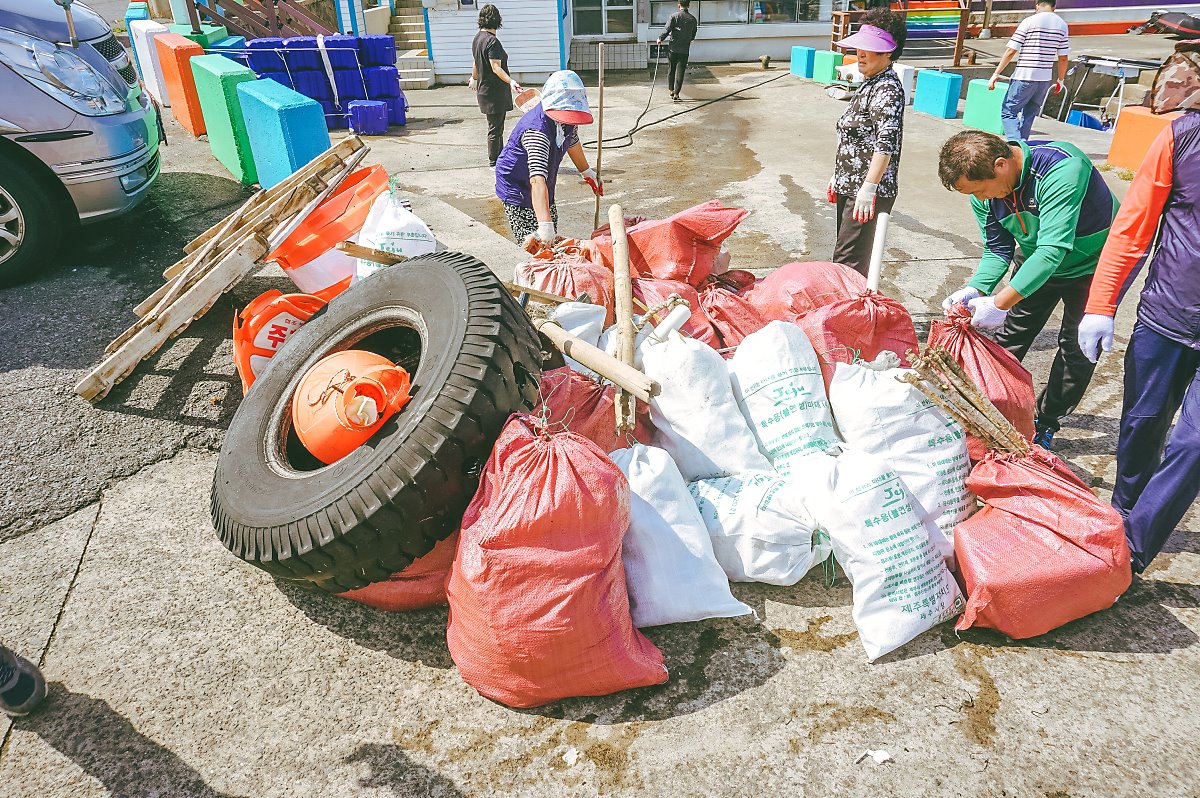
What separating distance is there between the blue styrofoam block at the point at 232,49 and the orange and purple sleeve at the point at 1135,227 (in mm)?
11360

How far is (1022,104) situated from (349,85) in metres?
9.22

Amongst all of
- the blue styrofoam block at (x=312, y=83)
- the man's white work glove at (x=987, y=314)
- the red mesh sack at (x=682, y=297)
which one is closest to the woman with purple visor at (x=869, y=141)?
the man's white work glove at (x=987, y=314)

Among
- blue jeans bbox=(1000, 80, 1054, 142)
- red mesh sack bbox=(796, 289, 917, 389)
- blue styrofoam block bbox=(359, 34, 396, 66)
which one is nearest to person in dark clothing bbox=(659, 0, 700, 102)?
blue styrofoam block bbox=(359, 34, 396, 66)

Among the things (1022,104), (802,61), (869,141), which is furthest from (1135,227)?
(802,61)

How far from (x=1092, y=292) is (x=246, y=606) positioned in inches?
128

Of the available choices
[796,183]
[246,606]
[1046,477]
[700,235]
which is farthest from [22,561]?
[796,183]

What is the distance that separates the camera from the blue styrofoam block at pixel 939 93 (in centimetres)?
1098

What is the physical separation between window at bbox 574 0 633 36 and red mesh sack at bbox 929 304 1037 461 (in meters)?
16.9

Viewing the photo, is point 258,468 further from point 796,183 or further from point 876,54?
point 796,183

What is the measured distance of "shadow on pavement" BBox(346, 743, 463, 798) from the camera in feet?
6.54

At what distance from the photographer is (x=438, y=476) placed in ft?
7.59

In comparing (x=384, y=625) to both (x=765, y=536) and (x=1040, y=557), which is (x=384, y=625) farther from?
(x=1040, y=557)

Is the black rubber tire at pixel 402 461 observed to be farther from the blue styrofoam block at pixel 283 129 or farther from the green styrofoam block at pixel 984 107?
the green styrofoam block at pixel 984 107

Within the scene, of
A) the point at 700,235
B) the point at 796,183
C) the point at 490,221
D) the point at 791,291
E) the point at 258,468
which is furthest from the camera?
the point at 796,183
